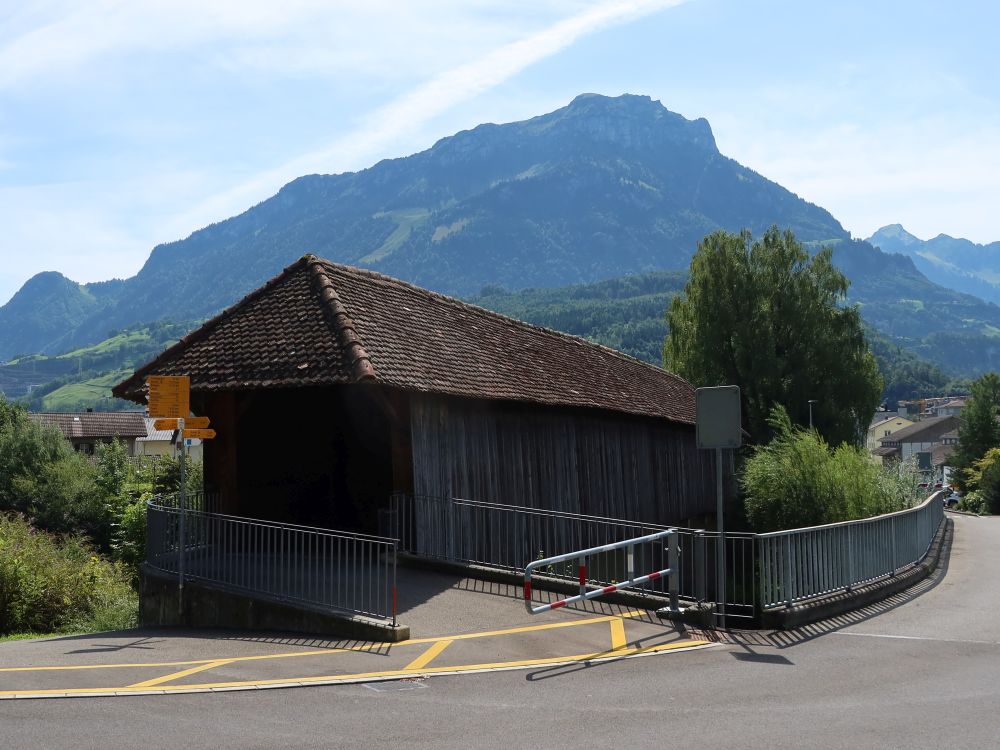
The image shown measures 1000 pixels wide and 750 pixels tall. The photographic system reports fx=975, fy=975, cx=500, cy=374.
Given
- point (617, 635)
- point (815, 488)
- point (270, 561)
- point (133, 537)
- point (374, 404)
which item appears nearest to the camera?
point (617, 635)

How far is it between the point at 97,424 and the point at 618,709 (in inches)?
3392

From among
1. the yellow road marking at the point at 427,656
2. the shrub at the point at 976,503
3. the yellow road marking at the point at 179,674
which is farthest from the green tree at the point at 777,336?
the yellow road marking at the point at 179,674

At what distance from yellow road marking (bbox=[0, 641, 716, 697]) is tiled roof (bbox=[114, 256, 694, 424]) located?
218 inches

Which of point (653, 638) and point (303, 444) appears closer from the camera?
point (653, 638)

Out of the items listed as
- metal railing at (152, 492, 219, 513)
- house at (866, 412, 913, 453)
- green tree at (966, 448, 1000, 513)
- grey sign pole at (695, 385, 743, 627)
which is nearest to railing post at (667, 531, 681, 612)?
grey sign pole at (695, 385, 743, 627)

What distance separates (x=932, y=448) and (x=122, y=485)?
125 m

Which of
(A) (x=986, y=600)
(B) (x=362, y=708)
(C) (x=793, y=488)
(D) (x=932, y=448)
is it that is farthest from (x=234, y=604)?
(D) (x=932, y=448)

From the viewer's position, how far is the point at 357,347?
14906 mm

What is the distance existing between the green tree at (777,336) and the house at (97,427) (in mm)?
51451

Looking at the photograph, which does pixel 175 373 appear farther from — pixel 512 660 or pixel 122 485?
pixel 122 485

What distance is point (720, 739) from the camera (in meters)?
7.07

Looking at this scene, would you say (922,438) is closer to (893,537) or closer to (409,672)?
(893,537)

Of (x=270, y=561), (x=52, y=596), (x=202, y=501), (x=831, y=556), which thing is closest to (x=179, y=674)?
(x=270, y=561)

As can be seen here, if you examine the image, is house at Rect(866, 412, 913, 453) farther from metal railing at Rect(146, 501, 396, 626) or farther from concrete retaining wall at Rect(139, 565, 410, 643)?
concrete retaining wall at Rect(139, 565, 410, 643)
